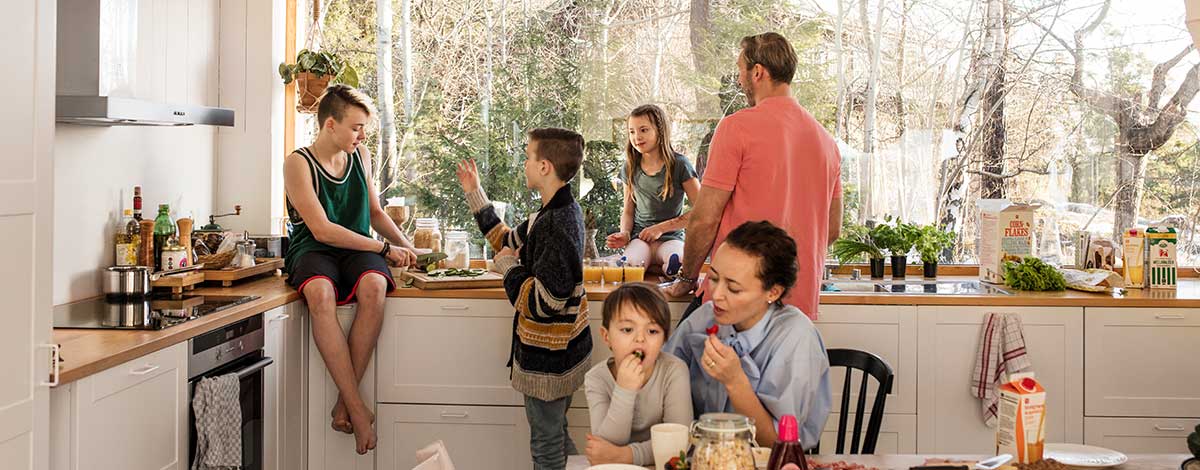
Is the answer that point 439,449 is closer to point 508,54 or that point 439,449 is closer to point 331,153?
point 331,153

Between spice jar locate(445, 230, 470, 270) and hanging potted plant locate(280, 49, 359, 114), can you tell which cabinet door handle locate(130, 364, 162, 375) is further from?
hanging potted plant locate(280, 49, 359, 114)

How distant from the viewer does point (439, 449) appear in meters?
1.94

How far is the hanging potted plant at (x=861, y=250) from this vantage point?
13.9 ft

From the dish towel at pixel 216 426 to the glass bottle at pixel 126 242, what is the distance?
2.36ft

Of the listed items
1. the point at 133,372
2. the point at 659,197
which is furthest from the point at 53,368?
the point at 659,197

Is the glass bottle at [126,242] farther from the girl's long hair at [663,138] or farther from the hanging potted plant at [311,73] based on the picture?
the girl's long hair at [663,138]

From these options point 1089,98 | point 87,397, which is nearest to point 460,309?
point 87,397

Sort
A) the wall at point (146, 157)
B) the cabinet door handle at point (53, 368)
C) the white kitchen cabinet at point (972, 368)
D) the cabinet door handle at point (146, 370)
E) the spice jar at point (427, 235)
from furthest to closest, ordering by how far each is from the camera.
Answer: the spice jar at point (427, 235) → the white kitchen cabinet at point (972, 368) → the wall at point (146, 157) → the cabinet door handle at point (146, 370) → the cabinet door handle at point (53, 368)

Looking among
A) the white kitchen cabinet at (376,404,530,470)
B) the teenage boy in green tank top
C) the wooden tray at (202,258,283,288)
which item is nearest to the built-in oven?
the teenage boy in green tank top

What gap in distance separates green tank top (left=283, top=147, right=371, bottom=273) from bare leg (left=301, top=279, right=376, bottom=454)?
0.18 metres

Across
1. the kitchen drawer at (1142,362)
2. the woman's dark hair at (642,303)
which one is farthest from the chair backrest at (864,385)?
the kitchen drawer at (1142,362)

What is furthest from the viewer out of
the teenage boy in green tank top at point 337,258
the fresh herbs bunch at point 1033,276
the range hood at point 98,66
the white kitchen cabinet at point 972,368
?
the fresh herbs bunch at point 1033,276

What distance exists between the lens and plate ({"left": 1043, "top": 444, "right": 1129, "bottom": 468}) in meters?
1.94

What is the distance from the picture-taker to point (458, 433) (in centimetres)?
380
